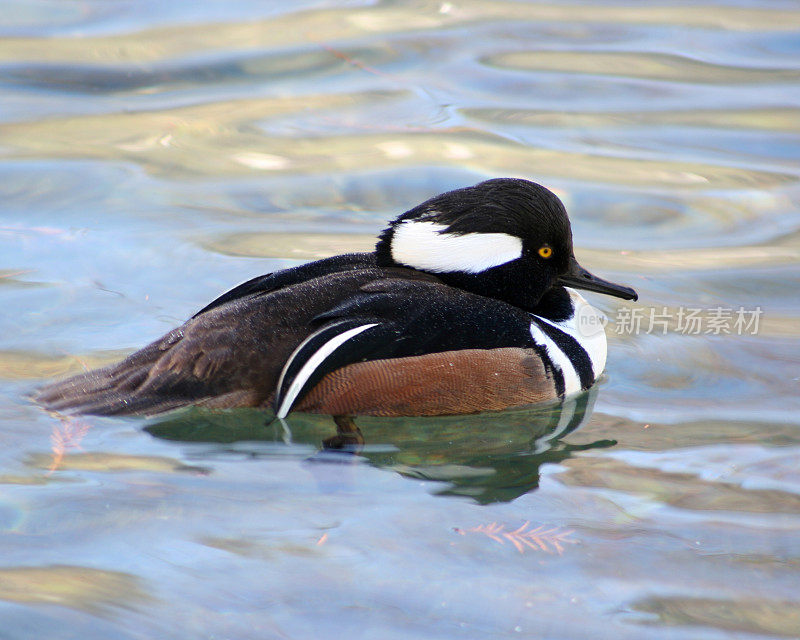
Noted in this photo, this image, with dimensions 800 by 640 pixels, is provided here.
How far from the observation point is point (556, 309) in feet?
18.0

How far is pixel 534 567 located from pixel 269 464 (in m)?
1.28

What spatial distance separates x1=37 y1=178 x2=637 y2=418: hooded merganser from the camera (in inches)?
189

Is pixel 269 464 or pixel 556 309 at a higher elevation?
pixel 556 309

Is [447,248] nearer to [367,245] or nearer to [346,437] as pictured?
[346,437]

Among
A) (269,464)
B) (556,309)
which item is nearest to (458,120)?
(556,309)

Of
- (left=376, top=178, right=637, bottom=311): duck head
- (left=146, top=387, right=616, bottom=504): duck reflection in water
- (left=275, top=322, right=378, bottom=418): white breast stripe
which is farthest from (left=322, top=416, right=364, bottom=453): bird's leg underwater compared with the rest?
(left=376, top=178, right=637, bottom=311): duck head

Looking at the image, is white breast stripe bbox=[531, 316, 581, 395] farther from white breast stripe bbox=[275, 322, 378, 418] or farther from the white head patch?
white breast stripe bbox=[275, 322, 378, 418]

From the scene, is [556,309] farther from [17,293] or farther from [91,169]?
[91,169]

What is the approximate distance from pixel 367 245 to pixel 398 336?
244cm

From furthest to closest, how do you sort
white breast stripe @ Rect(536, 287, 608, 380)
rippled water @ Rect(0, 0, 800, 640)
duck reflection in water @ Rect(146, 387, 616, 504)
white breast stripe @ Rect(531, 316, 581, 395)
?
white breast stripe @ Rect(536, 287, 608, 380)
white breast stripe @ Rect(531, 316, 581, 395)
duck reflection in water @ Rect(146, 387, 616, 504)
rippled water @ Rect(0, 0, 800, 640)

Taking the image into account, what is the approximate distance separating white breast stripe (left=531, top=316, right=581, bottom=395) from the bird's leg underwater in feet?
3.05

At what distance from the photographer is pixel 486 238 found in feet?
16.9

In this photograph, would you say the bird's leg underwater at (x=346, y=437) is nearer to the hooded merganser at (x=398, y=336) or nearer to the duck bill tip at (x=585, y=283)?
the hooded merganser at (x=398, y=336)

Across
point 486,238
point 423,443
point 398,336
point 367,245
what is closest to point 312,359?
point 398,336
